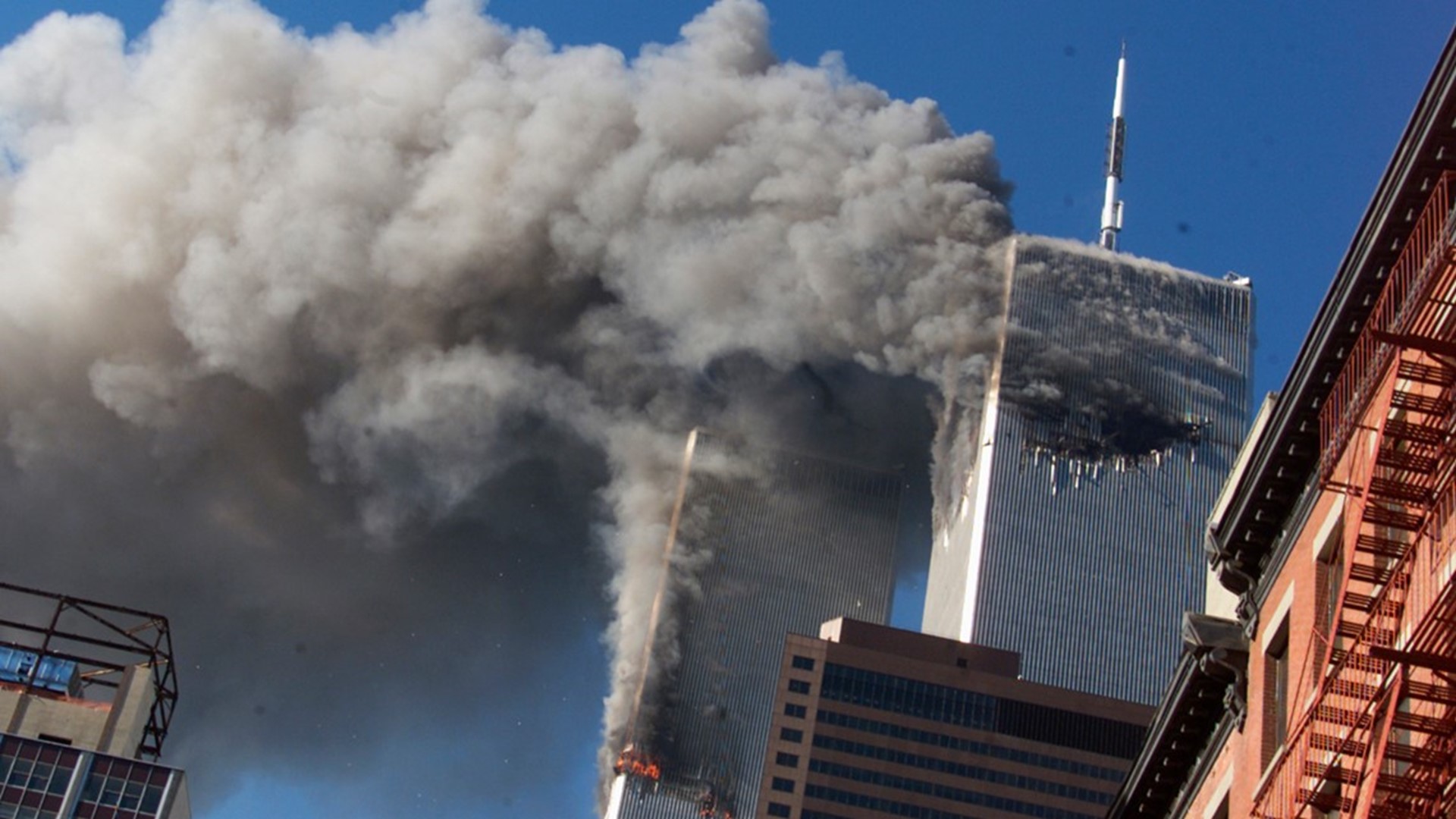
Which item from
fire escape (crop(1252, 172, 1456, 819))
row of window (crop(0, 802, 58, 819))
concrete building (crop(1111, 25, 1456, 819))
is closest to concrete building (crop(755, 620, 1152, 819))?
row of window (crop(0, 802, 58, 819))

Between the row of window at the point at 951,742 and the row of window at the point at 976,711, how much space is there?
1.35m

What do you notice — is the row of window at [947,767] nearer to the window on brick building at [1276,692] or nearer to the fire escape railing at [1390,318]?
the window on brick building at [1276,692]

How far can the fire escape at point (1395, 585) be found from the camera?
26297 mm

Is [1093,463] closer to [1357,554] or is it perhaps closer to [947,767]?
[947,767]

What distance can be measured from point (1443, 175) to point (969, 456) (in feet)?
538

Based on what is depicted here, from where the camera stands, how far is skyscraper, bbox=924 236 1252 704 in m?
184

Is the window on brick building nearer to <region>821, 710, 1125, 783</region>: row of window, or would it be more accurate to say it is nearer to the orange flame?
<region>821, 710, 1125, 783</region>: row of window

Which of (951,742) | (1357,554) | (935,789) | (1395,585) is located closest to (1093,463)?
(951,742)

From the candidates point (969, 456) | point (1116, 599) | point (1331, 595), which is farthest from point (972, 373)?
point (1331, 595)

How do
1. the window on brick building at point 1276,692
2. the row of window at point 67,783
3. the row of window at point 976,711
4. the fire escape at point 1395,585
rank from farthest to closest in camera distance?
the row of window at point 976,711 → the row of window at point 67,783 → the window on brick building at point 1276,692 → the fire escape at point 1395,585

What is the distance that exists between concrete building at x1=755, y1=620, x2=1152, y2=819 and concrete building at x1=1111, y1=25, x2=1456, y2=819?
373 ft

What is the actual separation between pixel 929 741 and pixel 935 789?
388 centimetres

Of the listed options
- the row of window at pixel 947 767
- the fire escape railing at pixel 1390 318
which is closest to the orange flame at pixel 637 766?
the row of window at pixel 947 767

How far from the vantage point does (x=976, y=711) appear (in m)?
159
